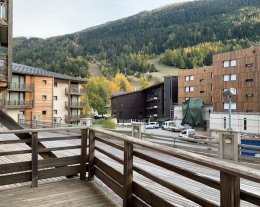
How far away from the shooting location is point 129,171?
346cm

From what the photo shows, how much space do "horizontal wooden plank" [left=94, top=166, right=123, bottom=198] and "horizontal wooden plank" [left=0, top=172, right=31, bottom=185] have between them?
4.19 ft

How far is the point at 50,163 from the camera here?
183 inches

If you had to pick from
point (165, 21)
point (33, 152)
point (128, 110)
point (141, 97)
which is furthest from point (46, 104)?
point (165, 21)

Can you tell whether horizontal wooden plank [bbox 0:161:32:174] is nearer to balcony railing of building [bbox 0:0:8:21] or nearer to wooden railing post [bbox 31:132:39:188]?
wooden railing post [bbox 31:132:39:188]

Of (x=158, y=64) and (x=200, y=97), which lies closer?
(x=200, y=97)

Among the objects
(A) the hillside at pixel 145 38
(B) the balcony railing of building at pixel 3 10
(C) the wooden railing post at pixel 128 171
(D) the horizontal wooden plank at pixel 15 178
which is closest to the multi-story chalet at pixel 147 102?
(A) the hillside at pixel 145 38

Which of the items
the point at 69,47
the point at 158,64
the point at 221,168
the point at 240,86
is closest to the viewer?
the point at 221,168

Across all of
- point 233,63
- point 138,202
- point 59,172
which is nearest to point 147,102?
point 233,63

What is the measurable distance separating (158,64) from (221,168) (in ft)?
413

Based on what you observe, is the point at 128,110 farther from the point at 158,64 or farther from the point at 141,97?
the point at 158,64

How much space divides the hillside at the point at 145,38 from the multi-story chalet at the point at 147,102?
3534 centimetres

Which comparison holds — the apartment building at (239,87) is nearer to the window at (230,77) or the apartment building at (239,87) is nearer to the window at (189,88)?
the window at (230,77)

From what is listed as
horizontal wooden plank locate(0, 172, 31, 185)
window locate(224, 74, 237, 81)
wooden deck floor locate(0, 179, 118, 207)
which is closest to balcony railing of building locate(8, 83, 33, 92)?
window locate(224, 74, 237, 81)

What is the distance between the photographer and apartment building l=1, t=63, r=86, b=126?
28.5 meters
